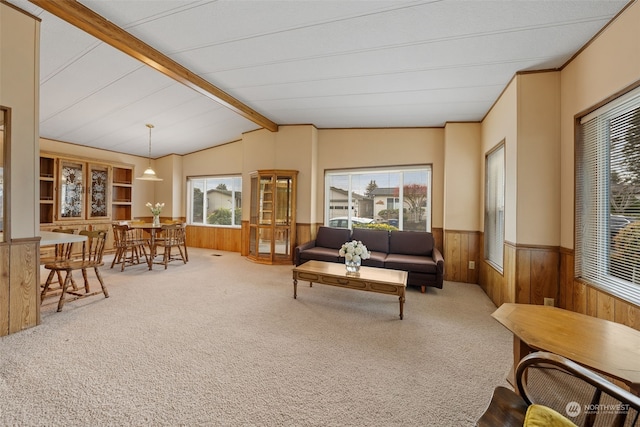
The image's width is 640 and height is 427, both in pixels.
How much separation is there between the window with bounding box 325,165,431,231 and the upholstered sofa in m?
0.44

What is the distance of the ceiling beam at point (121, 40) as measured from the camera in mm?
2250

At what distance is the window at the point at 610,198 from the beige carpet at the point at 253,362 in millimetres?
989

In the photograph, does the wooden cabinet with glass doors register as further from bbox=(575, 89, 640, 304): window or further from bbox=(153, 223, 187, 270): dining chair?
bbox=(575, 89, 640, 304): window

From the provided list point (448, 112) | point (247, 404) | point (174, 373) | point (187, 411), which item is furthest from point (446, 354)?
point (448, 112)

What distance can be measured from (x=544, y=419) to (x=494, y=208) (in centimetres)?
349

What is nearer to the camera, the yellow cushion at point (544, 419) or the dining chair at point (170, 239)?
the yellow cushion at point (544, 419)

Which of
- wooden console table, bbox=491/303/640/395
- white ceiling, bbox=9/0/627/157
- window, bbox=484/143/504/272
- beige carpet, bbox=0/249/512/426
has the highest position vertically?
white ceiling, bbox=9/0/627/157

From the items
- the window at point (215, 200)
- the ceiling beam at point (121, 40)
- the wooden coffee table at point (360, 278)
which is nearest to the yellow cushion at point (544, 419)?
the wooden coffee table at point (360, 278)

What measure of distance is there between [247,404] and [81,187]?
657 centimetres

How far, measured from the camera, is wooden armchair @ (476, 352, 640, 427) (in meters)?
0.87

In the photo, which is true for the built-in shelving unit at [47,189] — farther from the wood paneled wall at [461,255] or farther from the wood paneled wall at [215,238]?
the wood paneled wall at [461,255]

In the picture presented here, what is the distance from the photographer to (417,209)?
5000mm

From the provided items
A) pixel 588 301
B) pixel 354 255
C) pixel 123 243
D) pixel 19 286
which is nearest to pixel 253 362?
pixel 354 255

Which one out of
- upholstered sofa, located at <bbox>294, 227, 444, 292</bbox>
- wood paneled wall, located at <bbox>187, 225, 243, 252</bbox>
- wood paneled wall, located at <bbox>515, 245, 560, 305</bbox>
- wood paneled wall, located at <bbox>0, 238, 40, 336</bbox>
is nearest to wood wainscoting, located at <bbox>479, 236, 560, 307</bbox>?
wood paneled wall, located at <bbox>515, 245, 560, 305</bbox>
